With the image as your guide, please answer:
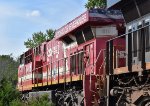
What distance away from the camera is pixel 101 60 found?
13844 mm

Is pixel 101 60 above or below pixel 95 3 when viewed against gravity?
below

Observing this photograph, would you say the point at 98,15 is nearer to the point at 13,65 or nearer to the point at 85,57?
the point at 85,57

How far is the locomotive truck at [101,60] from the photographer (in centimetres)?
1055

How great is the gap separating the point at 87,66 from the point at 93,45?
0.79 m

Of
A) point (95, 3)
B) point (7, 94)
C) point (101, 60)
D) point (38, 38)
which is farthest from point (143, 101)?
point (38, 38)

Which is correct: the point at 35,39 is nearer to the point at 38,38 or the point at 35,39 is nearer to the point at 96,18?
the point at 38,38

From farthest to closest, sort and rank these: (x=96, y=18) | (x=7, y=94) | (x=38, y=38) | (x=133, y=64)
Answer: (x=38, y=38) < (x=7, y=94) < (x=96, y=18) < (x=133, y=64)

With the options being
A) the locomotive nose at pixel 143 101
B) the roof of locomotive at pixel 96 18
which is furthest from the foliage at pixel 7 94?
the locomotive nose at pixel 143 101

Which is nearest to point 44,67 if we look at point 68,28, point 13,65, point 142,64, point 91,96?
point 68,28

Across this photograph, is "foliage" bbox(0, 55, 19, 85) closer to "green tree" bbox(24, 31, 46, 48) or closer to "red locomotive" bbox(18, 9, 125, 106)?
"green tree" bbox(24, 31, 46, 48)

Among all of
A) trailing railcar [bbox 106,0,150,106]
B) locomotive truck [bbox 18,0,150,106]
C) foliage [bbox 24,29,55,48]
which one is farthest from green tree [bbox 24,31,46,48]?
trailing railcar [bbox 106,0,150,106]

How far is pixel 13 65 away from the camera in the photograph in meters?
78.1

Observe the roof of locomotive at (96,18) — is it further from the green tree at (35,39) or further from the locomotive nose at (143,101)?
the green tree at (35,39)

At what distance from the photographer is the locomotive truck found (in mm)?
10547
